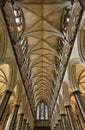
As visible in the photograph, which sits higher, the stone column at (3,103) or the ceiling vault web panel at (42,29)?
the ceiling vault web panel at (42,29)

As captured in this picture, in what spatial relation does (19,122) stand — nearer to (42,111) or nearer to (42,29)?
(42,29)

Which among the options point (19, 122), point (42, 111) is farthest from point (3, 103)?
point (42, 111)

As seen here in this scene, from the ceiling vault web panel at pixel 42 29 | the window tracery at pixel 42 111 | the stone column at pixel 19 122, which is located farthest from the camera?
the window tracery at pixel 42 111

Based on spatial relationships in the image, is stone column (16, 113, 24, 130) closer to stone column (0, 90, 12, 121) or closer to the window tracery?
stone column (0, 90, 12, 121)

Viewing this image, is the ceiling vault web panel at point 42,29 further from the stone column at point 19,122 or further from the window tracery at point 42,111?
the window tracery at point 42,111

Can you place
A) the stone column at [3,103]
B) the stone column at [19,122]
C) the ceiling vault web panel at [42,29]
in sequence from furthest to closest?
the stone column at [19,122]
the ceiling vault web panel at [42,29]
the stone column at [3,103]

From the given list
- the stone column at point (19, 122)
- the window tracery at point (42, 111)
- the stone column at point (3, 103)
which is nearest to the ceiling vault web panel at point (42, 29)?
the stone column at point (3, 103)

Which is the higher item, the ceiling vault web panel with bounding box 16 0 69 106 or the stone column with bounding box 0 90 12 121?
the ceiling vault web panel with bounding box 16 0 69 106

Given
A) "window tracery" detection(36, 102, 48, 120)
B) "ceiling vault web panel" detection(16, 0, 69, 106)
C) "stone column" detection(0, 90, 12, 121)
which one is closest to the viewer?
"stone column" detection(0, 90, 12, 121)

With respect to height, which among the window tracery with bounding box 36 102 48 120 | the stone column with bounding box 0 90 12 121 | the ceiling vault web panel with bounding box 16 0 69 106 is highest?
the ceiling vault web panel with bounding box 16 0 69 106

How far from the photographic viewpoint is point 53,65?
1670 cm

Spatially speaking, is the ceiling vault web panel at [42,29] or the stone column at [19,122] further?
the stone column at [19,122]

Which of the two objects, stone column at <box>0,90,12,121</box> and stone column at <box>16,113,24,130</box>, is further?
stone column at <box>16,113,24,130</box>

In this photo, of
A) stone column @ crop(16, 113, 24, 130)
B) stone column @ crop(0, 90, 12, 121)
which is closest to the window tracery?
stone column @ crop(16, 113, 24, 130)
